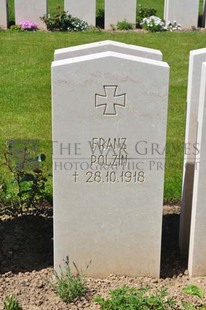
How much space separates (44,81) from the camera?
32.8ft

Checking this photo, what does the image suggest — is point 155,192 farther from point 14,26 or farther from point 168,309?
point 14,26

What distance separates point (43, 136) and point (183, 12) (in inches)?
336

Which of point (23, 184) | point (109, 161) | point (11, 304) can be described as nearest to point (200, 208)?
point (109, 161)

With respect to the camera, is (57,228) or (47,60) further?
(47,60)

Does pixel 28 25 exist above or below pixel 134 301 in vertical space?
above

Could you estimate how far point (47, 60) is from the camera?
11.2 m

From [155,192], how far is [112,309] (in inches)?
35.6

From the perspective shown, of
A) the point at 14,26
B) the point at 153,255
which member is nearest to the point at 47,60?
the point at 14,26

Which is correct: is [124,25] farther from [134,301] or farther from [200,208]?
[134,301]

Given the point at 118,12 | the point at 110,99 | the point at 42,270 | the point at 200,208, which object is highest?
the point at 118,12

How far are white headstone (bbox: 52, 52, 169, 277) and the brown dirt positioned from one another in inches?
5.1

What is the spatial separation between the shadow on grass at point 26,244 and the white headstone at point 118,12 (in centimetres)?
1007

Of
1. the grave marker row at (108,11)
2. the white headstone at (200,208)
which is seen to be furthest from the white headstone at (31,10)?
the white headstone at (200,208)

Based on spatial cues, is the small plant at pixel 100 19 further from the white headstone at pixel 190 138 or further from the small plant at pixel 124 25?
the white headstone at pixel 190 138
